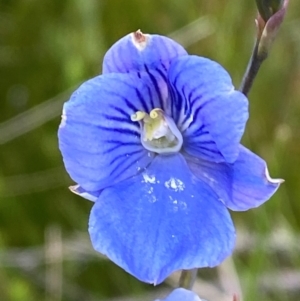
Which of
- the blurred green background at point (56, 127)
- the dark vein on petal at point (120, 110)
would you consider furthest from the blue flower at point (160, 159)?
the blurred green background at point (56, 127)

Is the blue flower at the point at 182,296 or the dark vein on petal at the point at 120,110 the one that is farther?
the dark vein on petal at the point at 120,110

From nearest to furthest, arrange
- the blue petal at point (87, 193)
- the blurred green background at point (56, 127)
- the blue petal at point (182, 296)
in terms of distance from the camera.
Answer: the blue petal at point (182, 296) < the blue petal at point (87, 193) < the blurred green background at point (56, 127)

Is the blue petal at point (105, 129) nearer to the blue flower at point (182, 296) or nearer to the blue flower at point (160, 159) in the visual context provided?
the blue flower at point (160, 159)

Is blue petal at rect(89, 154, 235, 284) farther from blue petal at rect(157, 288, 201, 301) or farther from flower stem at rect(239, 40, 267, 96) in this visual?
flower stem at rect(239, 40, 267, 96)

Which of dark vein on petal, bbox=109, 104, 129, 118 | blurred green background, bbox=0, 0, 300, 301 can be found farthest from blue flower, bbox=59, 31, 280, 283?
blurred green background, bbox=0, 0, 300, 301

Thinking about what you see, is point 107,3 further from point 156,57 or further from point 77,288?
point 156,57

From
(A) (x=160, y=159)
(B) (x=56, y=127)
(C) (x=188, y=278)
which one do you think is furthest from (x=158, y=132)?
(B) (x=56, y=127)

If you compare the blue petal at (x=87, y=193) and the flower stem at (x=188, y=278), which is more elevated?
the blue petal at (x=87, y=193)
